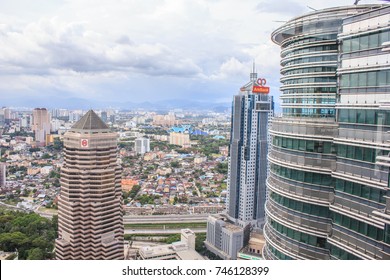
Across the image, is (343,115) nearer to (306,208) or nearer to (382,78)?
(382,78)

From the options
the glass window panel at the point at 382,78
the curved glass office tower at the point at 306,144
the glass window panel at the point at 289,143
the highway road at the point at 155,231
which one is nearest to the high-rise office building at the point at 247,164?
the highway road at the point at 155,231

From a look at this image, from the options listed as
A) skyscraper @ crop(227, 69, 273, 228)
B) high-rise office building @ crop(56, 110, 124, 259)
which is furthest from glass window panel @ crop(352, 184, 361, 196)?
skyscraper @ crop(227, 69, 273, 228)

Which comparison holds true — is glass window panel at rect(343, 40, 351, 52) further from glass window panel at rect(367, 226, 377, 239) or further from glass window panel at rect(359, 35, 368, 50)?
glass window panel at rect(367, 226, 377, 239)

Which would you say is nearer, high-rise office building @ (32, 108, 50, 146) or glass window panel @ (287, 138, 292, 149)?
glass window panel @ (287, 138, 292, 149)

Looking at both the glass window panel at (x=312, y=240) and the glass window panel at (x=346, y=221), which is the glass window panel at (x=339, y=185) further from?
the glass window panel at (x=312, y=240)

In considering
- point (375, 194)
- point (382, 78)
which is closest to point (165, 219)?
point (375, 194)
